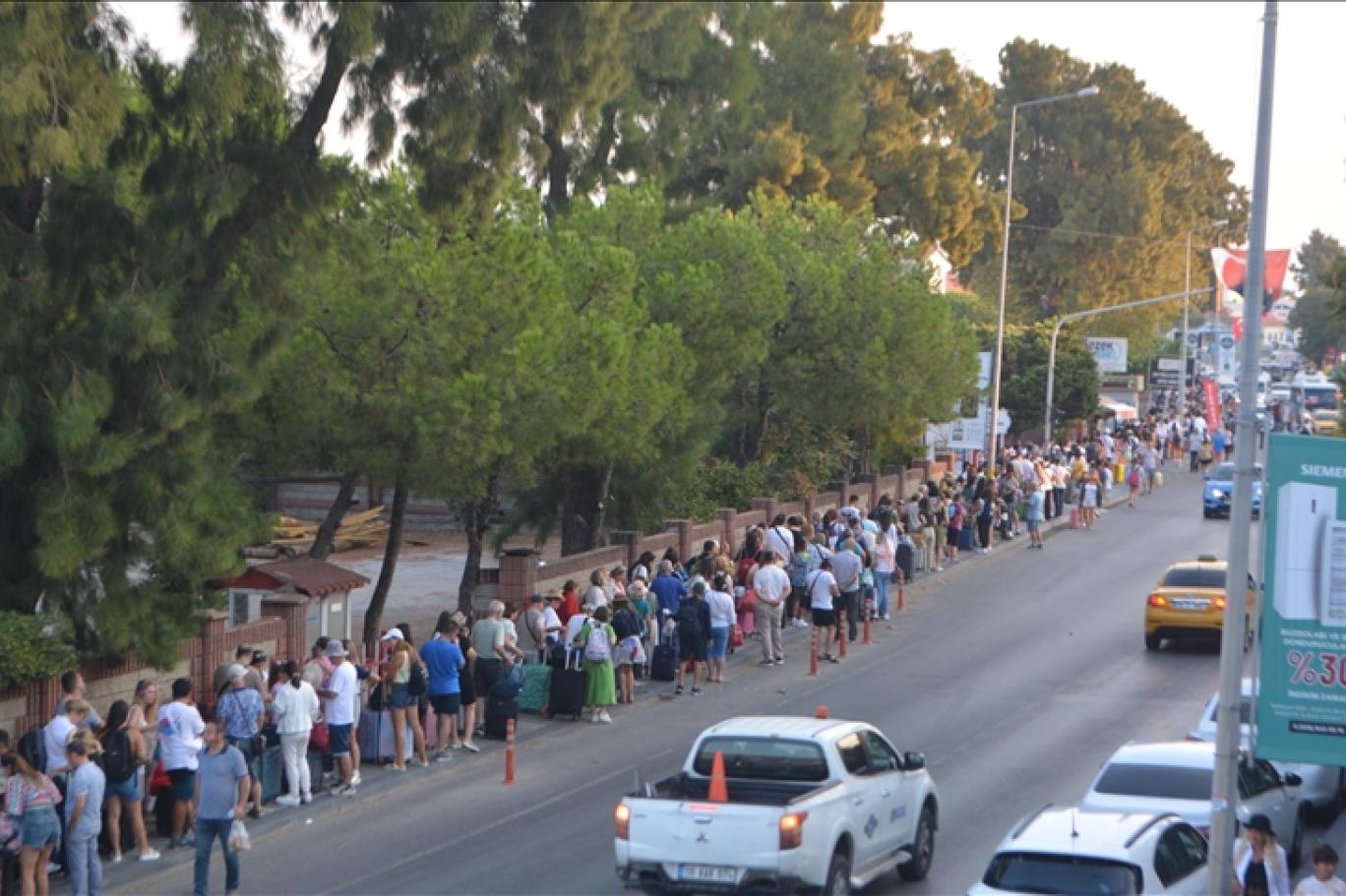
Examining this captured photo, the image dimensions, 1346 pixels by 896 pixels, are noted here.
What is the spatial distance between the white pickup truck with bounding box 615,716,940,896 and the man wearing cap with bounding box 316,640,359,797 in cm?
514

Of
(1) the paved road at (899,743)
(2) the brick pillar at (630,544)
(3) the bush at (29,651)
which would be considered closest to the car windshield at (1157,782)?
(1) the paved road at (899,743)

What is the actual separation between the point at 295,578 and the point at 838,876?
9459 millimetres

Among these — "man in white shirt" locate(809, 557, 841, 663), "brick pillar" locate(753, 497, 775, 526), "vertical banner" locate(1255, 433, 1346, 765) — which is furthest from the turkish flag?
"vertical banner" locate(1255, 433, 1346, 765)

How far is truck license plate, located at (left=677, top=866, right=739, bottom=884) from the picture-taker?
513 inches

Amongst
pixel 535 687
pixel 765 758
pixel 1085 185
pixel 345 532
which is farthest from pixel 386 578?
pixel 1085 185

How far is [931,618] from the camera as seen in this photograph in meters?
31.4

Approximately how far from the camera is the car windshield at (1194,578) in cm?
2761

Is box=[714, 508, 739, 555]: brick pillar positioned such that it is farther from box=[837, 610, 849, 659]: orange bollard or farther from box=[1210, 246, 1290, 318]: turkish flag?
box=[1210, 246, 1290, 318]: turkish flag

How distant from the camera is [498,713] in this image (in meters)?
Result: 21.3

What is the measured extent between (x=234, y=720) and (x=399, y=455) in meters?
7.09

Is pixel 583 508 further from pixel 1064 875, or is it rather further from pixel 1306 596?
pixel 1064 875

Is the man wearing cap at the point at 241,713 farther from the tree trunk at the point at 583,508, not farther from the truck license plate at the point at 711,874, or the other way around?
the tree trunk at the point at 583,508

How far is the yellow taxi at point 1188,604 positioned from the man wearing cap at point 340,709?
46.4 feet

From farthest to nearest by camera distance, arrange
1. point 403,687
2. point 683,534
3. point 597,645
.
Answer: point 683,534 → point 597,645 → point 403,687
